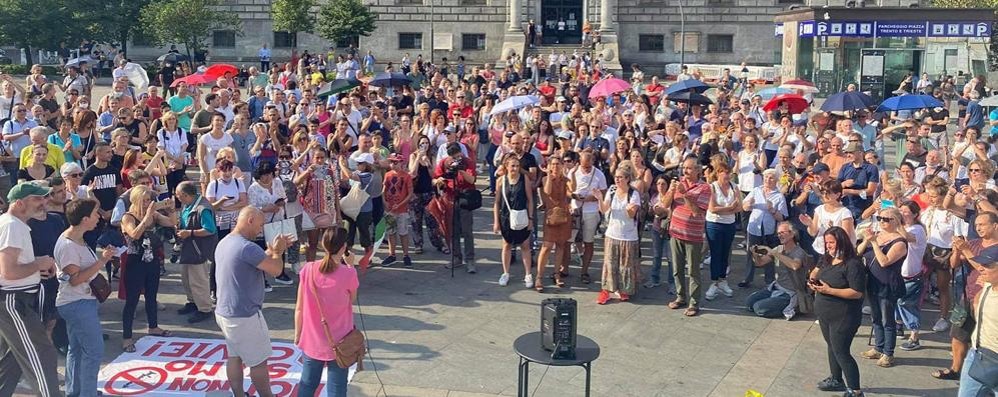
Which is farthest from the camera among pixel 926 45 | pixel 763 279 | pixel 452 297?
pixel 926 45

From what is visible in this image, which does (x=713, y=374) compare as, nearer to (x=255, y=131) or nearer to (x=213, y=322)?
(x=213, y=322)

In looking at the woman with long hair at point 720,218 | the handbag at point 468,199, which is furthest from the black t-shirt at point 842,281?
the handbag at point 468,199

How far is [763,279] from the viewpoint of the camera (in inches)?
485

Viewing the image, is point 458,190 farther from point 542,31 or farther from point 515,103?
point 542,31

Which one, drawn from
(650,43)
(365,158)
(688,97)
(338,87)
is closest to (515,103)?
(688,97)

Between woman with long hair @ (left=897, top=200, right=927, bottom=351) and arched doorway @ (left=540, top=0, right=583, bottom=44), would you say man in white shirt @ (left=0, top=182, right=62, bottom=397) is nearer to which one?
woman with long hair @ (left=897, top=200, right=927, bottom=351)

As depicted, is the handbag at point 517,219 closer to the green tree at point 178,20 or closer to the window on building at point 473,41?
the green tree at point 178,20

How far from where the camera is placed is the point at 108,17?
42281 millimetres

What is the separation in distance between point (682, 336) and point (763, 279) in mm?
2704

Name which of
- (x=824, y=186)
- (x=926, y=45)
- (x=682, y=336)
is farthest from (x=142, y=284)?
(x=926, y=45)

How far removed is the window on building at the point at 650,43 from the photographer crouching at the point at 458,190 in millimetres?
36236

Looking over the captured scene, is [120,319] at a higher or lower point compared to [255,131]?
lower

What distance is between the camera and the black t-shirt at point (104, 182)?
1124 cm

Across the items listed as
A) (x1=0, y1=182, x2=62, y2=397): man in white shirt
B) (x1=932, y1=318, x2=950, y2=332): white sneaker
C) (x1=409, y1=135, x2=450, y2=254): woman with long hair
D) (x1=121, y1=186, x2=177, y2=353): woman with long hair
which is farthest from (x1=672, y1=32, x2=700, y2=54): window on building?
(x1=0, y1=182, x2=62, y2=397): man in white shirt
